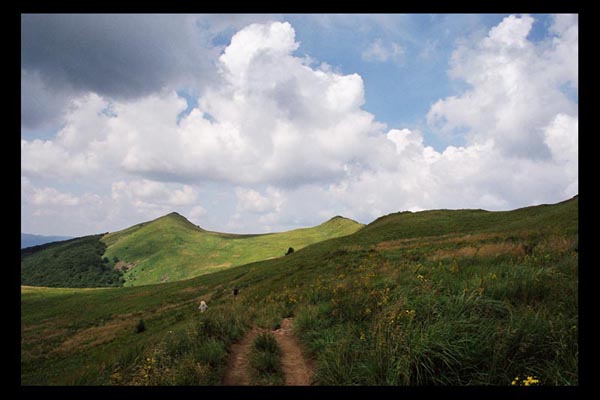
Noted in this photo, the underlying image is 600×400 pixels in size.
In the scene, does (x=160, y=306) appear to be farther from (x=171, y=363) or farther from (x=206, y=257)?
(x=206, y=257)

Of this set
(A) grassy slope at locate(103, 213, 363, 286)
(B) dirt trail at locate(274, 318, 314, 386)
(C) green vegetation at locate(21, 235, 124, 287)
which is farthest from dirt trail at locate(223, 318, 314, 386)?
(C) green vegetation at locate(21, 235, 124, 287)

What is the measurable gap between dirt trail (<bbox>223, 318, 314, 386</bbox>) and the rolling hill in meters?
99.0

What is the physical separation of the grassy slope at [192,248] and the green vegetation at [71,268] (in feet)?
20.5

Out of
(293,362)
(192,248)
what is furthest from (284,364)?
(192,248)

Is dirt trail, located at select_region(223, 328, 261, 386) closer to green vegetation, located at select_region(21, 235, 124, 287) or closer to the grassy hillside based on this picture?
the grassy hillside

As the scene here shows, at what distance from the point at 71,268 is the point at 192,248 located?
197ft

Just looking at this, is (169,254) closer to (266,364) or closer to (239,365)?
(239,365)

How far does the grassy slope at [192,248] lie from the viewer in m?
112
